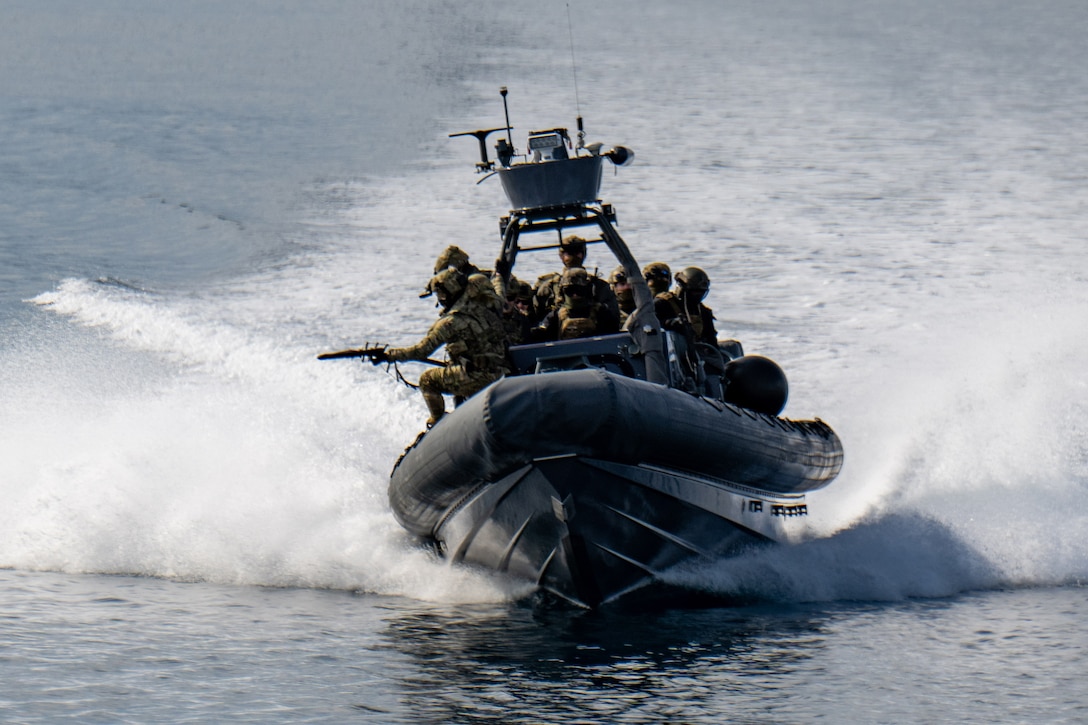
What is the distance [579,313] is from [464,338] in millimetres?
786

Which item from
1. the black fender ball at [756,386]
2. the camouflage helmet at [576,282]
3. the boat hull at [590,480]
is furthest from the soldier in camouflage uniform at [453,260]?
the black fender ball at [756,386]

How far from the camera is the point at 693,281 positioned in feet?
28.3

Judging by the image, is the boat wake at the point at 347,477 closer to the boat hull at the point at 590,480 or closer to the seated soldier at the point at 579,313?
the boat hull at the point at 590,480

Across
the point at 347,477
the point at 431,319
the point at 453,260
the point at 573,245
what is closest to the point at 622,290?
the point at 573,245

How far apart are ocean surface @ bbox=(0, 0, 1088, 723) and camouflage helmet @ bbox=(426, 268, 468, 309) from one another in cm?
143

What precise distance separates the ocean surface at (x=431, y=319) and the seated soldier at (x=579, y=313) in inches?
55.8

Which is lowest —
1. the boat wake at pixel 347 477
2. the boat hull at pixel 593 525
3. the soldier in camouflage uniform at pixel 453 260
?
the boat wake at pixel 347 477

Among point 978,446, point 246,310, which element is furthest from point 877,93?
point 978,446

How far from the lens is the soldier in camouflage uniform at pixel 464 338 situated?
297 inches

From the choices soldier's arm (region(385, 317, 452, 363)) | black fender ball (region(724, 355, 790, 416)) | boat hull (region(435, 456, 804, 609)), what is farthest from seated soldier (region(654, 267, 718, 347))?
soldier's arm (region(385, 317, 452, 363))

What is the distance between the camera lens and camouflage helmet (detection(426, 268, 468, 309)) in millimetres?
7551

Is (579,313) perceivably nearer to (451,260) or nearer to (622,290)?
(622,290)

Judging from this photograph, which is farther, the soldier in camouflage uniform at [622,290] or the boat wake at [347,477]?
the soldier in camouflage uniform at [622,290]

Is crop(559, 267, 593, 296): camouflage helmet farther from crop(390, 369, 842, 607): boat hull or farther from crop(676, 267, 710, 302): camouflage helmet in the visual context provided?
crop(390, 369, 842, 607): boat hull
